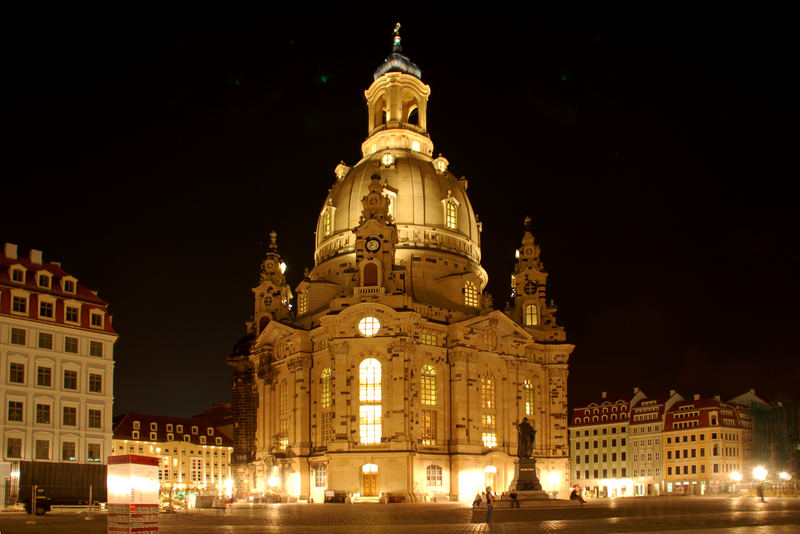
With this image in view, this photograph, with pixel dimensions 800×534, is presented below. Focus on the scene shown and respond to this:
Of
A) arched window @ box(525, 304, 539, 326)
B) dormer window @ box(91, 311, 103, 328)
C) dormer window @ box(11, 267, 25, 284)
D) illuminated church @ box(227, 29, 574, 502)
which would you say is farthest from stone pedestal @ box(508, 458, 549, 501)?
arched window @ box(525, 304, 539, 326)

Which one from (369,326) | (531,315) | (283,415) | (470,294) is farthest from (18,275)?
(531,315)

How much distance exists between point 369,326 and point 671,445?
61413 mm


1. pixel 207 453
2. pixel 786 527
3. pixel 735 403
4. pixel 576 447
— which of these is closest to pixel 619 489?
pixel 576 447

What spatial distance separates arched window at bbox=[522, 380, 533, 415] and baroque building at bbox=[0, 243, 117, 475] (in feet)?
143

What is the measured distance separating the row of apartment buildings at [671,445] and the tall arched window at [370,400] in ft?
162

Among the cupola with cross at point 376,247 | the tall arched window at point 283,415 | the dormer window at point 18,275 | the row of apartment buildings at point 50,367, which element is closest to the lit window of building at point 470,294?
the cupola with cross at point 376,247

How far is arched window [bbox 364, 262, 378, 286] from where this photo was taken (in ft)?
283

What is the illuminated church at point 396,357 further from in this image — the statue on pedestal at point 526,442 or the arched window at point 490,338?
the statue on pedestal at point 526,442

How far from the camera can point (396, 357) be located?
3250 inches

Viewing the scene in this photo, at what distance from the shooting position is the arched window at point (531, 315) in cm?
10112

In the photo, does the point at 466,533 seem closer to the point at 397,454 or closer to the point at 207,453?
the point at 397,454

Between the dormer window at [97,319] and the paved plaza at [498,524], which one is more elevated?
the dormer window at [97,319]

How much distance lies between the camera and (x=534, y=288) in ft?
334

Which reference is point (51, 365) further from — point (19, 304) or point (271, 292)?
point (271, 292)
